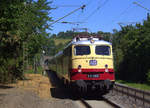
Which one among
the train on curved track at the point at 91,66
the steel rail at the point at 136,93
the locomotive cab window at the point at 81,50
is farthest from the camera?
the locomotive cab window at the point at 81,50

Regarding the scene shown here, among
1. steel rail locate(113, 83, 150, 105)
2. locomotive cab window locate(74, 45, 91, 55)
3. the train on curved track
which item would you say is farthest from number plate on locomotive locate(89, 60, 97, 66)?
steel rail locate(113, 83, 150, 105)

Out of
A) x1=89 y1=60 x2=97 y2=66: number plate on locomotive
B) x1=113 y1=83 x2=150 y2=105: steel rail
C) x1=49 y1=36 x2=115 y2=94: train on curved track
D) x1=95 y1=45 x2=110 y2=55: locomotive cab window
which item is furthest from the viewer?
x1=95 y1=45 x2=110 y2=55: locomotive cab window

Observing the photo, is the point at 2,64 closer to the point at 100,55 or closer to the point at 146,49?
the point at 100,55

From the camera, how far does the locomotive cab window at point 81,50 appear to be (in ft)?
47.7

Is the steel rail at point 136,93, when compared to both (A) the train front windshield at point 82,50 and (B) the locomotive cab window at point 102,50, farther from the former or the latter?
(A) the train front windshield at point 82,50

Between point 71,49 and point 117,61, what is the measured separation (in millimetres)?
28356

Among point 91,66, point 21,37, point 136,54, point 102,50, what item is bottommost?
point 91,66

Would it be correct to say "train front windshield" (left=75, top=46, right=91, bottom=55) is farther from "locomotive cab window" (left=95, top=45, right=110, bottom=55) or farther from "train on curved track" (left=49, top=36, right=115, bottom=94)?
"locomotive cab window" (left=95, top=45, right=110, bottom=55)

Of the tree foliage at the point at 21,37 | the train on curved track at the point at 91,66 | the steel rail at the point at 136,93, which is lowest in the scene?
the steel rail at the point at 136,93

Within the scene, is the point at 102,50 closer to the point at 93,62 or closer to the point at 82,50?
the point at 93,62

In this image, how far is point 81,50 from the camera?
576 inches

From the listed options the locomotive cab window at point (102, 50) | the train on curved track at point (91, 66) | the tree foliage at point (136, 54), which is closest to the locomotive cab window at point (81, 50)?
the train on curved track at point (91, 66)

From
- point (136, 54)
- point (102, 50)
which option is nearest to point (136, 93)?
point (102, 50)

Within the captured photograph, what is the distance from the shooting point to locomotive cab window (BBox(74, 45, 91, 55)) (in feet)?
47.7
